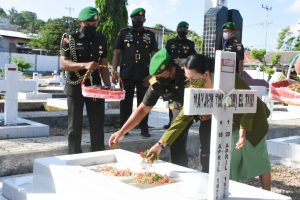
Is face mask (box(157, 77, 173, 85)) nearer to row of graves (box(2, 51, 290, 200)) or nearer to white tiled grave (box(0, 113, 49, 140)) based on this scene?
row of graves (box(2, 51, 290, 200))

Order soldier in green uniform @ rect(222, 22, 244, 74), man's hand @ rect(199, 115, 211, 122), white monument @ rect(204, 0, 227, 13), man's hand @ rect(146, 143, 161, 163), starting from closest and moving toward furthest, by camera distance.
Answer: man's hand @ rect(146, 143, 161, 163), man's hand @ rect(199, 115, 211, 122), soldier in green uniform @ rect(222, 22, 244, 74), white monument @ rect(204, 0, 227, 13)

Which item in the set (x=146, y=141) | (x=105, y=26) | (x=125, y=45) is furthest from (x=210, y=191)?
(x=105, y=26)

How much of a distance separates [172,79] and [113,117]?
4.27 metres

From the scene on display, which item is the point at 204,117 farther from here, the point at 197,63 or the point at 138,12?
the point at 138,12

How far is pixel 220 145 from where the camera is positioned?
2398 millimetres

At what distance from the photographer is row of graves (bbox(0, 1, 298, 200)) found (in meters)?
2.37

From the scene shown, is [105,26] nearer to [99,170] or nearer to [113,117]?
[113,117]

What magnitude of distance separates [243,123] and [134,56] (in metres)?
2.67

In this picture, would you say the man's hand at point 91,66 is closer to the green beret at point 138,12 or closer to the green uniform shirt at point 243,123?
the green uniform shirt at point 243,123

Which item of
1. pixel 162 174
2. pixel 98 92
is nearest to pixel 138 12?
pixel 98 92

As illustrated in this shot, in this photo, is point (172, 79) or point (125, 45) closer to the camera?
point (172, 79)

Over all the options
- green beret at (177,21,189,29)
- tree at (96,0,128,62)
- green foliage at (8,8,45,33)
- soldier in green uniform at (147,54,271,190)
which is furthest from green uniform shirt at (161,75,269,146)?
green foliage at (8,8,45,33)

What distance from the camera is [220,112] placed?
2.40 metres

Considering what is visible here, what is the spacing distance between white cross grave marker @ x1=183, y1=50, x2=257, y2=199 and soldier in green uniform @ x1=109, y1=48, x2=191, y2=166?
0.75 m
